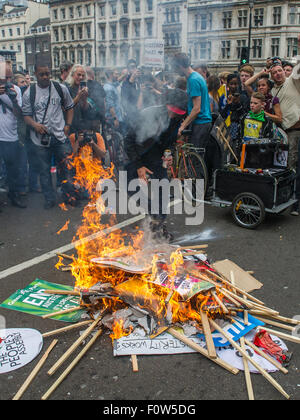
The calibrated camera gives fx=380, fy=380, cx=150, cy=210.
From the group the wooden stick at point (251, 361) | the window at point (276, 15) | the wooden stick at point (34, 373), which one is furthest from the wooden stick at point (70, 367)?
the window at point (276, 15)

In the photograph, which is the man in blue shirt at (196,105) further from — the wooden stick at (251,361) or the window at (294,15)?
the wooden stick at (251,361)

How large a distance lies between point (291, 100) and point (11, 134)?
473cm

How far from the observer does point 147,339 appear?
2.94 meters

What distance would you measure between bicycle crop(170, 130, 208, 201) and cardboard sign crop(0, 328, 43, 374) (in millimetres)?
4283

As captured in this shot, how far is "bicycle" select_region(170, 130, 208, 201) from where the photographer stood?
6.73 metres

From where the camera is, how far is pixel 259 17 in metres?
4.31

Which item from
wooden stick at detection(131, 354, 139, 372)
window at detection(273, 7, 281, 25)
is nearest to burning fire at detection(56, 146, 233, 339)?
wooden stick at detection(131, 354, 139, 372)

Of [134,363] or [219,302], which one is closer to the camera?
[134,363]

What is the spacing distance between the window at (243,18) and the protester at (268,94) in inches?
97.7

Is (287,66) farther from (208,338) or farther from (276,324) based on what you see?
(208,338)

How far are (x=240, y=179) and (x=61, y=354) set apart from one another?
372 cm

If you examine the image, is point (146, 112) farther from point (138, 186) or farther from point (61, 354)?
point (61, 354)

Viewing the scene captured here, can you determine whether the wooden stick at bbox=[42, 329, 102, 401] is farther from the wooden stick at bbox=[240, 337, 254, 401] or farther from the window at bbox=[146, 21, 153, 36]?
the window at bbox=[146, 21, 153, 36]

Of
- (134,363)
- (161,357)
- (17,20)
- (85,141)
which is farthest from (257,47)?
(134,363)
